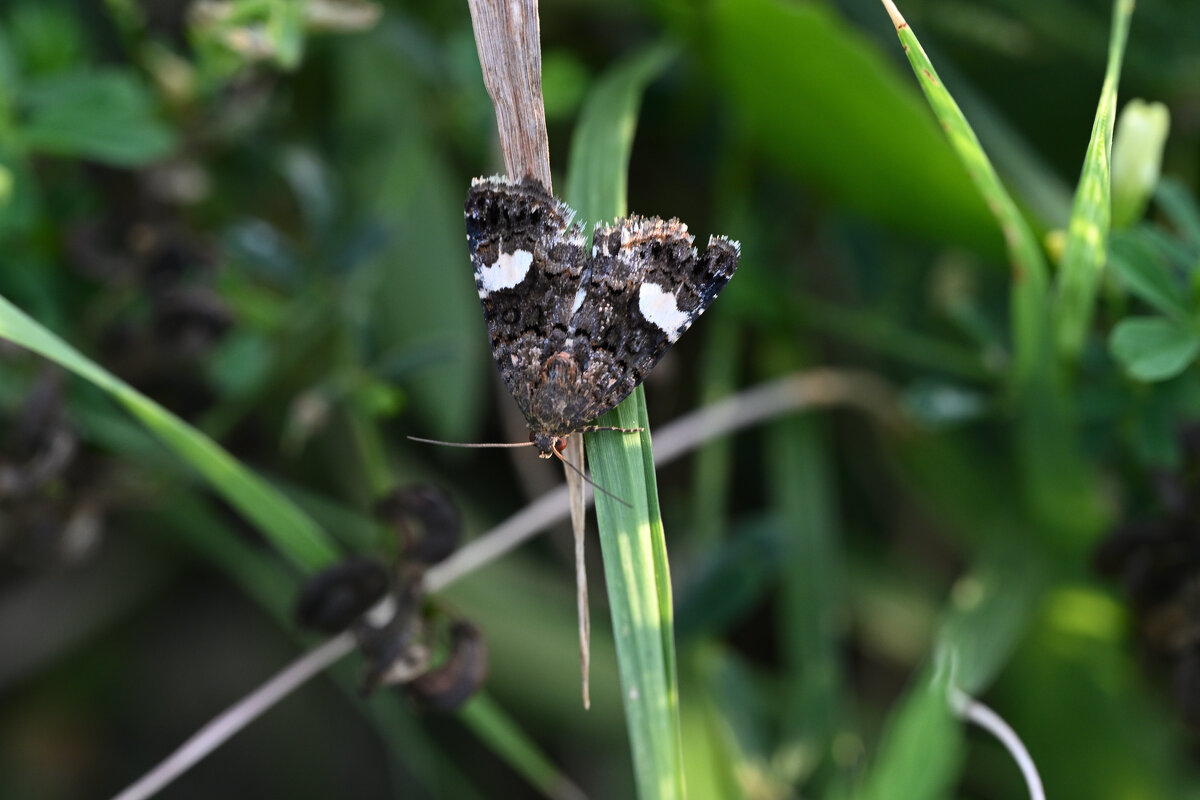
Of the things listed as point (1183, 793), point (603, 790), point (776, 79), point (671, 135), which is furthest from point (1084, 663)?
point (671, 135)

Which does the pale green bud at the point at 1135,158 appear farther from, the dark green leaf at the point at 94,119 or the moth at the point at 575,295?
the dark green leaf at the point at 94,119

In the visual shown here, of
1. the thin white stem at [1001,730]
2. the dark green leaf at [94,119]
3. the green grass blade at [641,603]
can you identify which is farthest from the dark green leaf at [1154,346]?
the dark green leaf at [94,119]

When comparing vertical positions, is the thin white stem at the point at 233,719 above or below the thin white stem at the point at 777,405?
below

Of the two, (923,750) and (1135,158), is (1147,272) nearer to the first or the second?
(1135,158)

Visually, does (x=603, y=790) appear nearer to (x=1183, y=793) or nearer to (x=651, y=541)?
(x=1183, y=793)

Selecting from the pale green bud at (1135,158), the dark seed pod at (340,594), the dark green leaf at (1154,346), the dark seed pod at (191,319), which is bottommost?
the dark seed pod at (340,594)

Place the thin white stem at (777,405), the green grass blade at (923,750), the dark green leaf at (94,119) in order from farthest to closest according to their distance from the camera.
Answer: the thin white stem at (777,405), the dark green leaf at (94,119), the green grass blade at (923,750)

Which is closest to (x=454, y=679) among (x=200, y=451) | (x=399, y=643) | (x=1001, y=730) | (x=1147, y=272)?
(x=399, y=643)
